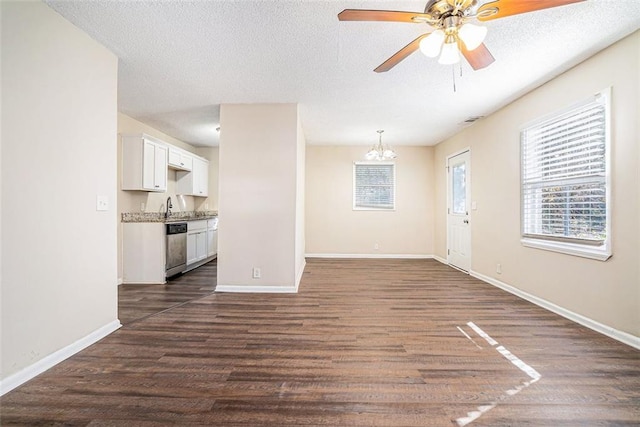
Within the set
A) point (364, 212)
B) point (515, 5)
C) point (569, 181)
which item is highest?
point (515, 5)

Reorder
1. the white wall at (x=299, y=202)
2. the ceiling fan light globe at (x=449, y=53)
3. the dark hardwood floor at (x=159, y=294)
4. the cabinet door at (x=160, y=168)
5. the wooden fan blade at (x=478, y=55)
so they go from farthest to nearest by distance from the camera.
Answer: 1. the cabinet door at (x=160, y=168)
2. the white wall at (x=299, y=202)
3. the dark hardwood floor at (x=159, y=294)
4. the wooden fan blade at (x=478, y=55)
5. the ceiling fan light globe at (x=449, y=53)

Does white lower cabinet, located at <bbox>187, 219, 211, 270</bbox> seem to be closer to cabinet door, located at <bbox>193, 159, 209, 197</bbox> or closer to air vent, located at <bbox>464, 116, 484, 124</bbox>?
cabinet door, located at <bbox>193, 159, 209, 197</bbox>

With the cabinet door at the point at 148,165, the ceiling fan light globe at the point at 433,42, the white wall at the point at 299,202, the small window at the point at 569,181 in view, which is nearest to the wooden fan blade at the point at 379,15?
the ceiling fan light globe at the point at 433,42

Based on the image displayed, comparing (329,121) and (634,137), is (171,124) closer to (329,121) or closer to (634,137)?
(329,121)

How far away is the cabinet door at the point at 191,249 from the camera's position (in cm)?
501

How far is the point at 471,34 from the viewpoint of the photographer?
1684mm

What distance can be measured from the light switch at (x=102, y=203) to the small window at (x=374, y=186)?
4.88 meters

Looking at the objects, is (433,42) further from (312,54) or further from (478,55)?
(312,54)

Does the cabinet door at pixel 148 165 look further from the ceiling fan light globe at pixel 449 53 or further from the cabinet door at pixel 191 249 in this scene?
the ceiling fan light globe at pixel 449 53

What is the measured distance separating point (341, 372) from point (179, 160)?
4788 mm

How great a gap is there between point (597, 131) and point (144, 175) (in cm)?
553

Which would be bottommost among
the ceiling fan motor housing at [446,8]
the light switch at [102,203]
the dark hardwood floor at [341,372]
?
the dark hardwood floor at [341,372]

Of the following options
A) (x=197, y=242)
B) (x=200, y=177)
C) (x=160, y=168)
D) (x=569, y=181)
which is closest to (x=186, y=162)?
(x=200, y=177)

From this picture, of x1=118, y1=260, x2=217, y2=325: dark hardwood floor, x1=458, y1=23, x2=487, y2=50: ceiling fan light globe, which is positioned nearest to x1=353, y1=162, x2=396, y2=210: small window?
x1=118, y1=260, x2=217, y2=325: dark hardwood floor
